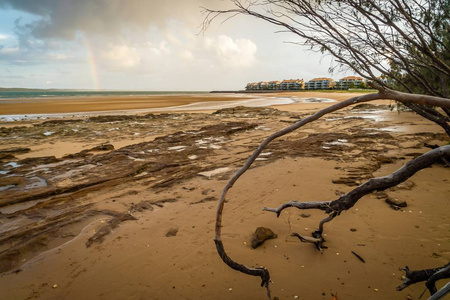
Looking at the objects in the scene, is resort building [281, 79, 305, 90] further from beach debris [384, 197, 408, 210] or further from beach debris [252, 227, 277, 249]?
beach debris [252, 227, 277, 249]

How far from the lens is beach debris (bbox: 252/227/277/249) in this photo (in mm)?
3512

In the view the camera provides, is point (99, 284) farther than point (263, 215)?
No


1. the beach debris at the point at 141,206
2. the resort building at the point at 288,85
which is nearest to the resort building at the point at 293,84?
the resort building at the point at 288,85

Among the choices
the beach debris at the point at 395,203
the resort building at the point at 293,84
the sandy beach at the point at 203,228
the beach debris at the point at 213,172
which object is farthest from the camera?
the resort building at the point at 293,84

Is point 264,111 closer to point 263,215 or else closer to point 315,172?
point 315,172

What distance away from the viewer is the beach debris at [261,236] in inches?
138

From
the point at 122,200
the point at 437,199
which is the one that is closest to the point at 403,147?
the point at 437,199

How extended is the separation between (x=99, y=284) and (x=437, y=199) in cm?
573

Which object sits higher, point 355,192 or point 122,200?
point 355,192

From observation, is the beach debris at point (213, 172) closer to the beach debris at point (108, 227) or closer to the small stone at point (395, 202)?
the beach debris at point (108, 227)

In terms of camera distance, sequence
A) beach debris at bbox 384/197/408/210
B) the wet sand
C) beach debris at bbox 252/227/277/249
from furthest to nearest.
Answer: the wet sand
beach debris at bbox 384/197/408/210
beach debris at bbox 252/227/277/249

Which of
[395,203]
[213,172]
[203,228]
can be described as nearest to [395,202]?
[395,203]

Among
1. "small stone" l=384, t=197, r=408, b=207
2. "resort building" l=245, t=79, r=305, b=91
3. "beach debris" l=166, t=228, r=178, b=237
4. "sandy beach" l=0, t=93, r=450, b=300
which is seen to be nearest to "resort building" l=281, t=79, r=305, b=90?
"resort building" l=245, t=79, r=305, b=91

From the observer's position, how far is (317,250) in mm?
3322
